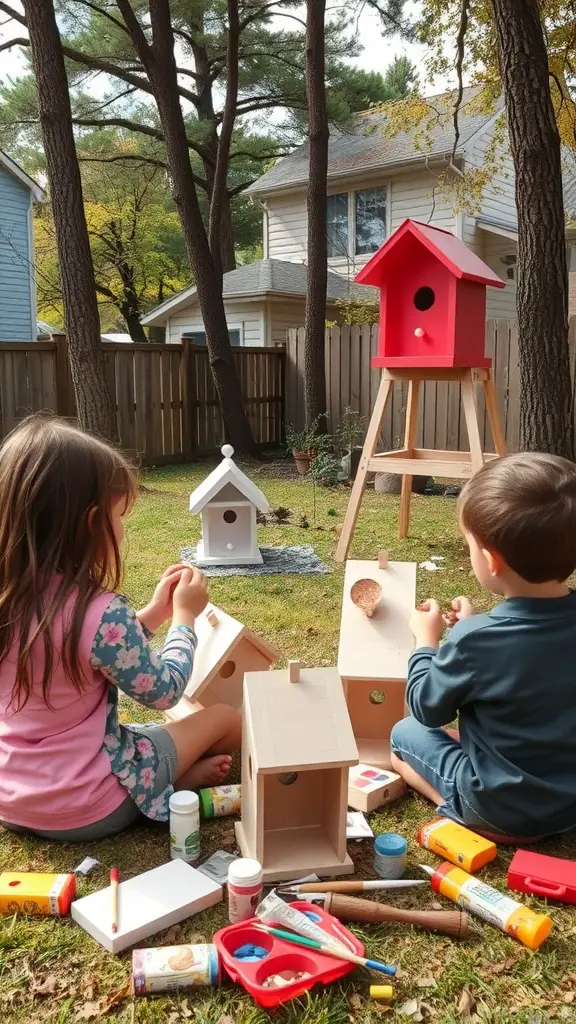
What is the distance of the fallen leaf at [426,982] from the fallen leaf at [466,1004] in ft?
0.19

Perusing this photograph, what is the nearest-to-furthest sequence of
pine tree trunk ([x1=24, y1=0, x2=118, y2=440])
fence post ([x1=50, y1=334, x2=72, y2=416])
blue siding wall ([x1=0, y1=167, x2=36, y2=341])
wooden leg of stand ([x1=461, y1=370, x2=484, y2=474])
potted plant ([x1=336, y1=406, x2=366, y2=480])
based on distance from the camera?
wooden leg of stand ([x1=461, y1=370, x2=484, y2=474]), pine tree trunk ([x1=24, y1=0, x2=118, y2=440]), potted plant ([x1=336, y1=406, x2=366, y2=480]), fence post ([x1=50, y1=334, x2=72, y2=416]), blue siding wall ([x1=0, y1=167, x2=36, y2=341])

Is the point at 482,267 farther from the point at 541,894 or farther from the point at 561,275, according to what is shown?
the point at 541,894

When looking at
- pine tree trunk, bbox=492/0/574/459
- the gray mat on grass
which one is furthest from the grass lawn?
pine tree trunk, bbox=492/0/574/459

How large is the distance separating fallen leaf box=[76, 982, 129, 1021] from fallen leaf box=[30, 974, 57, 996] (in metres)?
0.09

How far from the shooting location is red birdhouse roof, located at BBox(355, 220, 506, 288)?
Result: 191 inches

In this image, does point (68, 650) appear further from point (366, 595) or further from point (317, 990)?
point (366, 595)

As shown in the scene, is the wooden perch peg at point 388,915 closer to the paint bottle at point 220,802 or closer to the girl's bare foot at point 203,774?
the paint bottle at point 220,802

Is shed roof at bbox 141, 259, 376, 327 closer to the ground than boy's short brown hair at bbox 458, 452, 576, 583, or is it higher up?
higher up

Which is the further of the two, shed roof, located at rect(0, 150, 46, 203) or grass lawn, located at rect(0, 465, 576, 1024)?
shed roof, located at rect(0, 150, 46, 203)

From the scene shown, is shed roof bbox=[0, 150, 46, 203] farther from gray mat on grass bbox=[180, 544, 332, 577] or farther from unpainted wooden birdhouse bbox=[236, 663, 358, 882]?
unpainted wooden birdhouse bbox=[236, 663, 358, 882]

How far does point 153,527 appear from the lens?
20.8 feet

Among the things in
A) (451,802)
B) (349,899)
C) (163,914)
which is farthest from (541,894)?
(163,914)

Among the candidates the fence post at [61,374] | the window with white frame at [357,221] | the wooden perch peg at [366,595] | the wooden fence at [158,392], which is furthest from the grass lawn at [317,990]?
the window with white frame at [357,221]

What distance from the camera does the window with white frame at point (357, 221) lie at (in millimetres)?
14961
